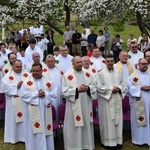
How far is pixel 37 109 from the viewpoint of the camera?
698cm

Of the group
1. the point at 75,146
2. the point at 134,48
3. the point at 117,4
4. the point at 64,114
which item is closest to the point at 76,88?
the point at 64,114

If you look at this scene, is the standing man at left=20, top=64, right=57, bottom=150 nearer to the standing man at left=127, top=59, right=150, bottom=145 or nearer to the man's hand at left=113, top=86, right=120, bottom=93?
the man's hand at left=113, top=86, right=120, bottom=93

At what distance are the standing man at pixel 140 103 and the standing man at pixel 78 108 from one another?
1.03 metres

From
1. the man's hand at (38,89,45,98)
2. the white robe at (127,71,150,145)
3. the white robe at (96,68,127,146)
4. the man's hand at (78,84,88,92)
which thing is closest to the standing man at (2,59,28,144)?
the man's hand at (38,89,45,98)


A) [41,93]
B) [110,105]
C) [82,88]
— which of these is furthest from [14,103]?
[110,105]

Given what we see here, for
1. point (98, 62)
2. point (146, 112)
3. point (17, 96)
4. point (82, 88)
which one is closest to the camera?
point (82, 88)

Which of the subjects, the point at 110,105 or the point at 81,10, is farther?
the point at 81,10

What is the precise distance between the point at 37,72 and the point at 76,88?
3.08ft

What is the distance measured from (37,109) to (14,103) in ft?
4.42

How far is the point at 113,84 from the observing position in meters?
7.65

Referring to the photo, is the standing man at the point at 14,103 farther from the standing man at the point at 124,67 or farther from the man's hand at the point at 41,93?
the standing man at the point at 124,67

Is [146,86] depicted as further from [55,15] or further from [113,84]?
[55,15]

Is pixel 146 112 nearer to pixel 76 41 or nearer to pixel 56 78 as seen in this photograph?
pixel 56 78

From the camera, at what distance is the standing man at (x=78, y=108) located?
731cm
